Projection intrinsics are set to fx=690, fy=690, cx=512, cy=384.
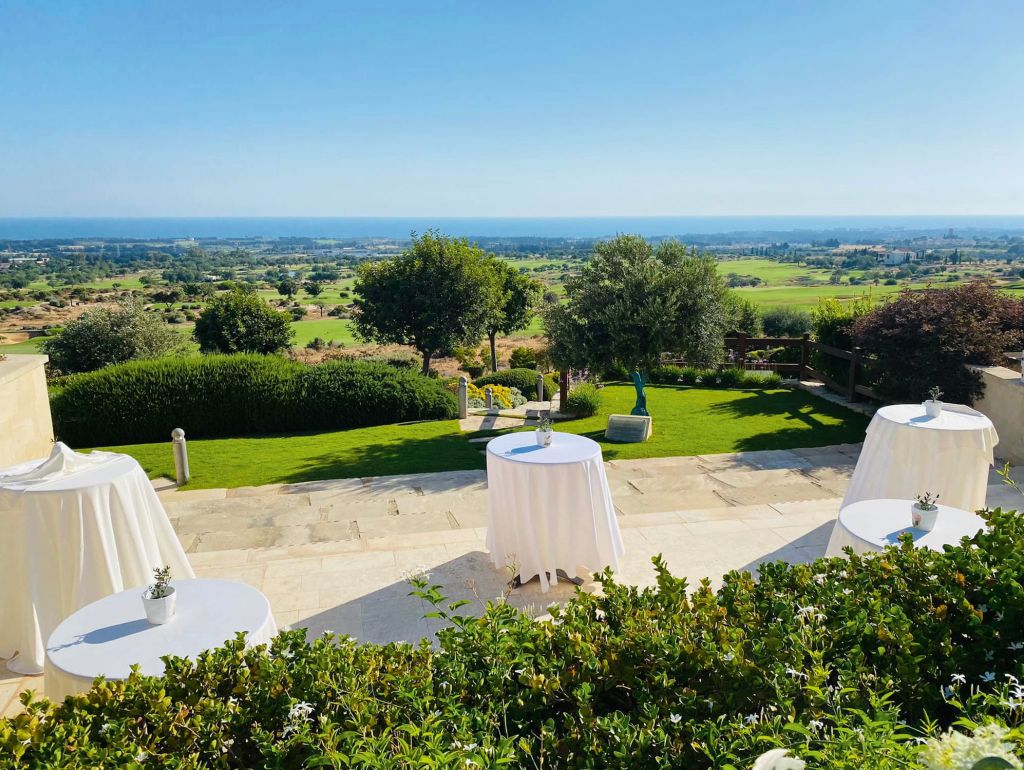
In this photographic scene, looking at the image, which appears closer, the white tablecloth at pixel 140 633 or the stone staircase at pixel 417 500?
the white tablecloth at pixel 140 633

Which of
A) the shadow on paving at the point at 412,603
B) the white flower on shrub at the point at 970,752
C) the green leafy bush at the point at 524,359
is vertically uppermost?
the white flower on shrub at the point at 970,752

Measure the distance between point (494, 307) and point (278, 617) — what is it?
866 inches

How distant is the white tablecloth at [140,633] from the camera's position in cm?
329

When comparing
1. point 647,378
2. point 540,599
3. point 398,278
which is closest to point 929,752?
point 540,599

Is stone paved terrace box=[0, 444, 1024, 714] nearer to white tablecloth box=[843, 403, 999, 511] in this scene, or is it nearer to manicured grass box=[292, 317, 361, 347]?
white tablecloth box=[843, 403, 999, 511]

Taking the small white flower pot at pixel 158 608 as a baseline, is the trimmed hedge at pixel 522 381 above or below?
below

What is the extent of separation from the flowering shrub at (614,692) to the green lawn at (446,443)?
7512 mm

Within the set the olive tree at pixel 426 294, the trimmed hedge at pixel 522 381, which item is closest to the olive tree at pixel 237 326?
the olive tree at pixel 426 294

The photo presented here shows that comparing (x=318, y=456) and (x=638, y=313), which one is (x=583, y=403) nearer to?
(x=638, y=313)

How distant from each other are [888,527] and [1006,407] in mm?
6824

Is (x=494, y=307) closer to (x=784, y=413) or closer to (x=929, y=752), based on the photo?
(x=784, y=413)

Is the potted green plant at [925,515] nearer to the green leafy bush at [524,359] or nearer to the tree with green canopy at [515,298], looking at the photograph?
the green leafy bush at [524,359]

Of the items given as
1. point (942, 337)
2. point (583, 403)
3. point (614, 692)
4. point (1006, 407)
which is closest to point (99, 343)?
point (583, 403)

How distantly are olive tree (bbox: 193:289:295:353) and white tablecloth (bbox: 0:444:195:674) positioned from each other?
26.7 m
